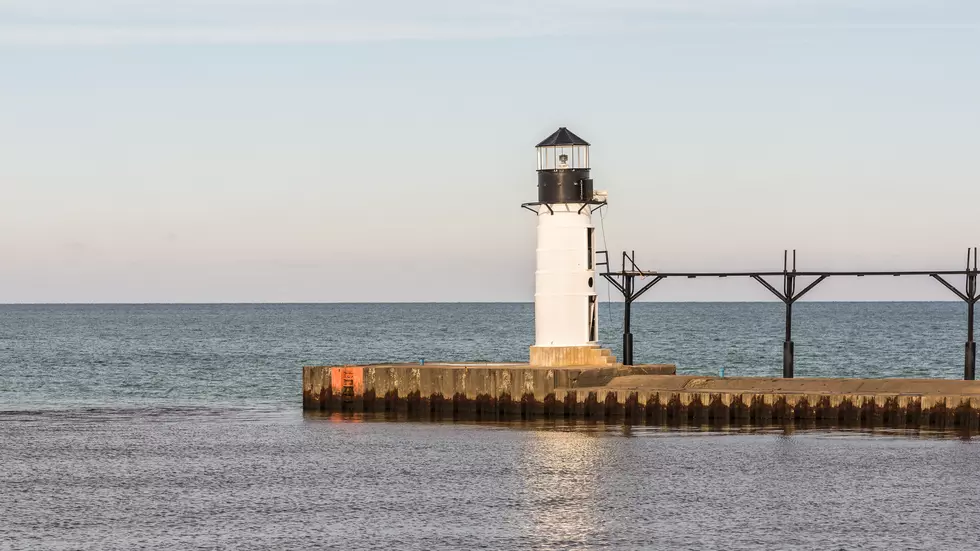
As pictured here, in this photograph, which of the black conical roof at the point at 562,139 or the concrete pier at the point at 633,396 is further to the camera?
the black conical roof at the point at 562,139

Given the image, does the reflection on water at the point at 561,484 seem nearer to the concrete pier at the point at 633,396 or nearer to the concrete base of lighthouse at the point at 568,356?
the concrete pier at the point at 633,396

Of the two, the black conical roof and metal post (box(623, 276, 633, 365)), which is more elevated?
the black conical roof

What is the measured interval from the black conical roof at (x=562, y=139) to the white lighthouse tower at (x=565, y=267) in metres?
0.07

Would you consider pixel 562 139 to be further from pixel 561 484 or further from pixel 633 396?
pixel 561 484

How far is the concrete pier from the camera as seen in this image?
46.1 metres

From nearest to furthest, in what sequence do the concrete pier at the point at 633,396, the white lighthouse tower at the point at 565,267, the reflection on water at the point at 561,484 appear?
the reflection on water at the point at 561,484 < the concrete pier at the point at 633,396 < the white lighthouse tower at the point at 565,267

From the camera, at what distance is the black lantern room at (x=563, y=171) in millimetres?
52500

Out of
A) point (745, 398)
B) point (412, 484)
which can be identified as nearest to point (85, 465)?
point (412, 484)

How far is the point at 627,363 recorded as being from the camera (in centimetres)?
5697

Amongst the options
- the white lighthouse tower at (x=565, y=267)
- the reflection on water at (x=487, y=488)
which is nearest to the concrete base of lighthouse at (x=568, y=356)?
the white lighthouse tower at (x=565, y=267)

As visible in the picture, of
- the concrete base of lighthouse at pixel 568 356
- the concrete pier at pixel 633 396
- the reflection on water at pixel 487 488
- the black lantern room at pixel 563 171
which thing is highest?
the black lantern room at pixel 563 171

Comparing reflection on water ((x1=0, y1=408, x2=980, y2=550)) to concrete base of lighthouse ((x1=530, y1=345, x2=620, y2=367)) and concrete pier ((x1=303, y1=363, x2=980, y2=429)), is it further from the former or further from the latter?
concrete base of lighthouse ((x1=530, y1=345, x2=620, y2=367))

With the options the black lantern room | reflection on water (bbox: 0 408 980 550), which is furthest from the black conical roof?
reflection on water (bbox: 0 408 980 550)

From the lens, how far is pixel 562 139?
53281 millimetres
